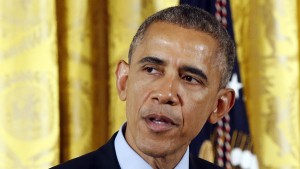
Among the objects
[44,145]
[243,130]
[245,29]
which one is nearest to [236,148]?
[243,130]

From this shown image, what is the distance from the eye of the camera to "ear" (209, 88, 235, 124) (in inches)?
65.9

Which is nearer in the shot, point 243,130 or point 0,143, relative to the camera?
point 0,143

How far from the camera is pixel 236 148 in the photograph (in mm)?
2318

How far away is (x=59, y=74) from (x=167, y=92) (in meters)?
0.85

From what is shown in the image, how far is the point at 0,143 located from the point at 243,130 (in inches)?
30.9

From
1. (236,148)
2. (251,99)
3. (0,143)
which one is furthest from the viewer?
(251,99)

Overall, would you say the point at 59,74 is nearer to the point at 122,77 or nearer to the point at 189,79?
the point at 122,77

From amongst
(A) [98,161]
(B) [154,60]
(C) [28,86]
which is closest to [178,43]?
(B) [154,60]

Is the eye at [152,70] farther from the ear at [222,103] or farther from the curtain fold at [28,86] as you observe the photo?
the curtain fold at [28,86]

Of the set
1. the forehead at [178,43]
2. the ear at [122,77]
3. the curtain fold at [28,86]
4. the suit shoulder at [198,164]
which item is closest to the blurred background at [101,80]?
the curtain fold at [28,86]

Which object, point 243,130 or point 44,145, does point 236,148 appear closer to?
point 243,130

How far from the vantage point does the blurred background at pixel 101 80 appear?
7.03 feet

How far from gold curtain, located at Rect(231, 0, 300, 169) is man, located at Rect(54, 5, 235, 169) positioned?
2.75 feet

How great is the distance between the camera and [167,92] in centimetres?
147
